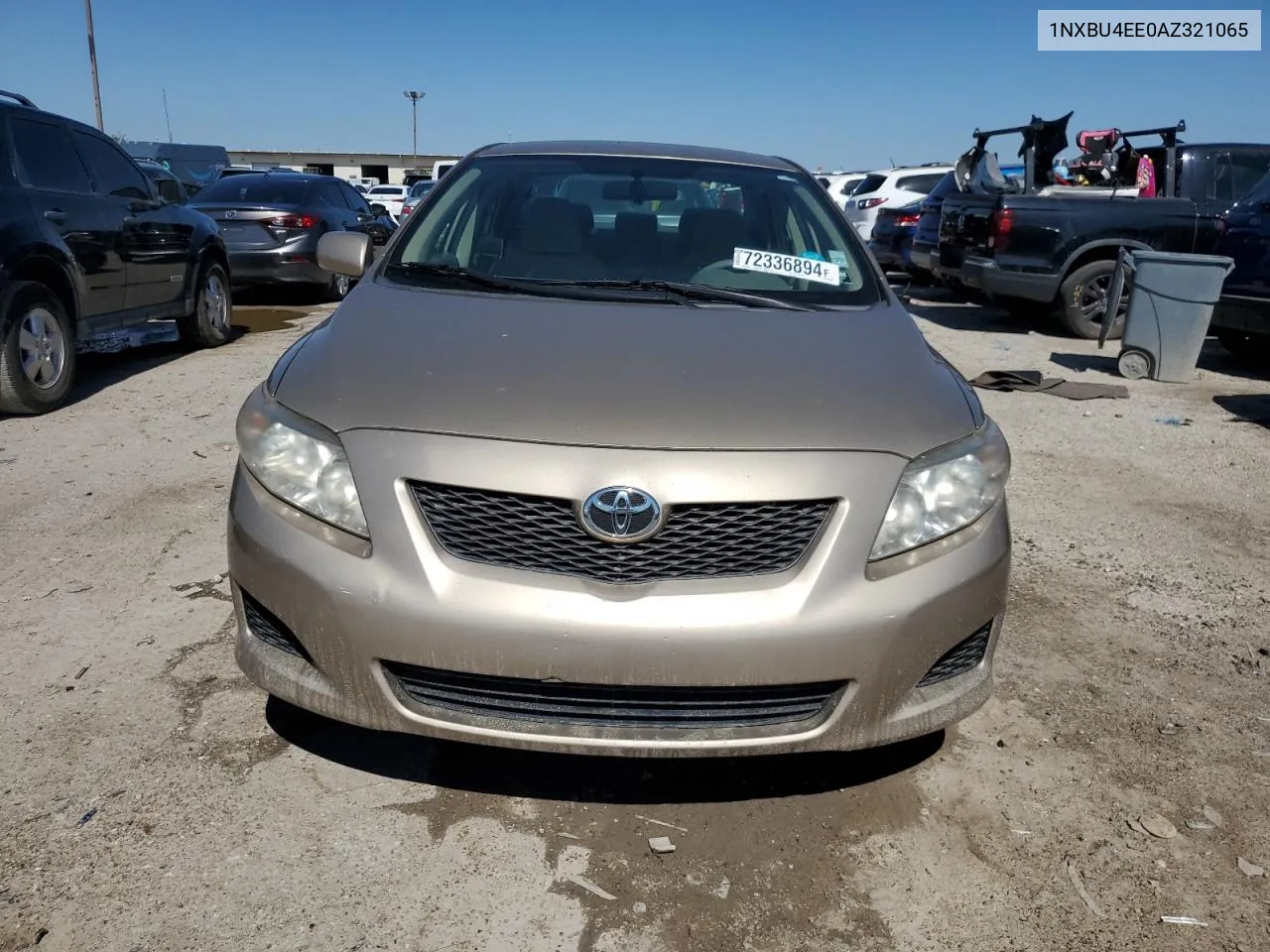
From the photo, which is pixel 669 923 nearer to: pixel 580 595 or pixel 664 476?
pixel 580 595

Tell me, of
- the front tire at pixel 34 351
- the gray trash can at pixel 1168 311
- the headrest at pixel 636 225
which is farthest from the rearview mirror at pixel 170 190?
the gray trash can at pixel 1168 311

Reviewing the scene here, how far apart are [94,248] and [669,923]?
6136mm

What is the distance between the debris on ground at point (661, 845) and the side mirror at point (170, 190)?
6867 mm

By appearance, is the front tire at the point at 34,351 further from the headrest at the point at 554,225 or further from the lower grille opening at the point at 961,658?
the lower grille opening at the point at 961,658

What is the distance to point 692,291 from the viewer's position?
3.14 m

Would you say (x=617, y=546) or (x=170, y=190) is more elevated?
(x=170, y=190)

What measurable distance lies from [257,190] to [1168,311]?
9.09 metres

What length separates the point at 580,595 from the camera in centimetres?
208

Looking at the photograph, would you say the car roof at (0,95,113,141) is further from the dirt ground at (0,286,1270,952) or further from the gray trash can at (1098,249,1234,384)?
the gray trash can at (1098,249,1234,384)

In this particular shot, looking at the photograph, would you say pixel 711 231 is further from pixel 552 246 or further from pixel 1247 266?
pixel 1247 266

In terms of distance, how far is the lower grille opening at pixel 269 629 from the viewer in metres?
2.29

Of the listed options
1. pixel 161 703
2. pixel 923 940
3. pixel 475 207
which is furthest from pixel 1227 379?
pixel 161 703

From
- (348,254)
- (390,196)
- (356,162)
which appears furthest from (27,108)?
(356,162)

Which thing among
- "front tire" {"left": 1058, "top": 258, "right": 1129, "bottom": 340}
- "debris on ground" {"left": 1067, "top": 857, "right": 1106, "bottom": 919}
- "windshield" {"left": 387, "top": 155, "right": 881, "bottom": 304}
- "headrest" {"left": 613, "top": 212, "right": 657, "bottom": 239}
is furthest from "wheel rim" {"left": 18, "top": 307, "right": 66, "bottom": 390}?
"front tire" {"left": 1058, "top": 258, "right": 1129, "bottom": 340}
